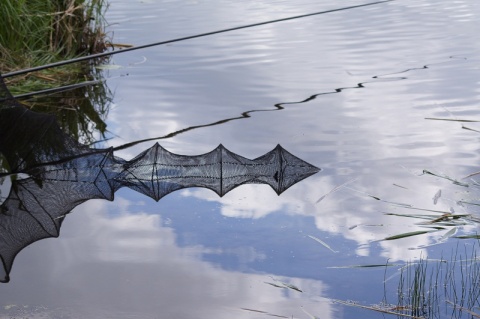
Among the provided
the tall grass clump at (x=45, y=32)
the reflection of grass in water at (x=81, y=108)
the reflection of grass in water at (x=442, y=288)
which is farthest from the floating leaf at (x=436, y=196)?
the tall grass clump at (x=45, y=32)

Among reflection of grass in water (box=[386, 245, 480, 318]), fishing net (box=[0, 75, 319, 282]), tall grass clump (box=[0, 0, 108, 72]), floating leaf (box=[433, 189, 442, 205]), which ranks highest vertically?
tall grass clump (box=[0, 0, 108, 72])

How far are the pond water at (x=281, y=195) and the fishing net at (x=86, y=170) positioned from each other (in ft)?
0.18

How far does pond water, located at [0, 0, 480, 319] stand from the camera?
2.42 metres

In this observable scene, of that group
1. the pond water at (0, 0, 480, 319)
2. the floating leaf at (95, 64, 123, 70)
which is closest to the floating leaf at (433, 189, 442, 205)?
the pond water at (0, 0, 480, 319)

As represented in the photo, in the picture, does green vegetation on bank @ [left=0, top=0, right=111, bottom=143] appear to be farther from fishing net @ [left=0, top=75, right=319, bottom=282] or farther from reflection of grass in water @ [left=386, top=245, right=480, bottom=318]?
reflection of grass in water @ [left=386, top=245, right=480, bottom=318]

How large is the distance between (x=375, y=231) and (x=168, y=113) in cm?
191

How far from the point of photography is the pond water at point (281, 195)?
95.4 inches

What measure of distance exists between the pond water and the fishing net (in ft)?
0.18

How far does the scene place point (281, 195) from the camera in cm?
316

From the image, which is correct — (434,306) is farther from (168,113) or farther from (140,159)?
(168,113)

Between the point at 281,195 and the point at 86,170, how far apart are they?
757 mm

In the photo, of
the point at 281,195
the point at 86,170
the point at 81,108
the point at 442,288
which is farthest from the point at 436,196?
the point at 81,108

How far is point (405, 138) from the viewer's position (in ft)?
12.3

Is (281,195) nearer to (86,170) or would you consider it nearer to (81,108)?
(86,170)
